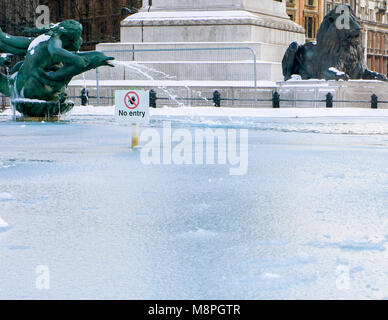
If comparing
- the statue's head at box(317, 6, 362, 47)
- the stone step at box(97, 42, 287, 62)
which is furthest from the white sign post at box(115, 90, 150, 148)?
the stone step at box(97, 42, 287, 62)

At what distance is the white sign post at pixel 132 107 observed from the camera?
9.98m

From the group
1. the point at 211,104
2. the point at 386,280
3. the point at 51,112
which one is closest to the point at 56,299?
the point at 386,280

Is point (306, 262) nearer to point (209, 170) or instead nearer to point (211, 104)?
point (209, 170)

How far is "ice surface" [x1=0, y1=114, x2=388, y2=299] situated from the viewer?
3414mm

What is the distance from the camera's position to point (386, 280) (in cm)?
346

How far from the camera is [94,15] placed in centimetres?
7562

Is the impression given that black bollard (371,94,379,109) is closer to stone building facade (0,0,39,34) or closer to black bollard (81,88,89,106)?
black bollard (81,88,89,106)

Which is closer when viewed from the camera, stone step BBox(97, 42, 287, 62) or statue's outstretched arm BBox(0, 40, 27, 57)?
statue's outstretched arm BBox(0, 40, 27, 57)

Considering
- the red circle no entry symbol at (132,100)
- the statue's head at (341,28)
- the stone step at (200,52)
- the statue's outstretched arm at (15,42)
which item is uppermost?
the statue's head at (341,28)

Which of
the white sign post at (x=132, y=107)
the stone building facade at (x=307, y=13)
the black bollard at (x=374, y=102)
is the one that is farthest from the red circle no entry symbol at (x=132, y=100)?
the stone building facade at (x=307, y=13)

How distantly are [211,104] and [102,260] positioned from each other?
74.0 feet

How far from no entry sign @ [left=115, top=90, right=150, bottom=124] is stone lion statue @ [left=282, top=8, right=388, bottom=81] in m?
17.4

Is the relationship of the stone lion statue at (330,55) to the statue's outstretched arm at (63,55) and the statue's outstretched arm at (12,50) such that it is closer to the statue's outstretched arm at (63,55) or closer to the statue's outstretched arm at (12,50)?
the statue's outstretched arm at (12,50)

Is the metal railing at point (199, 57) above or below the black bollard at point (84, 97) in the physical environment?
above
